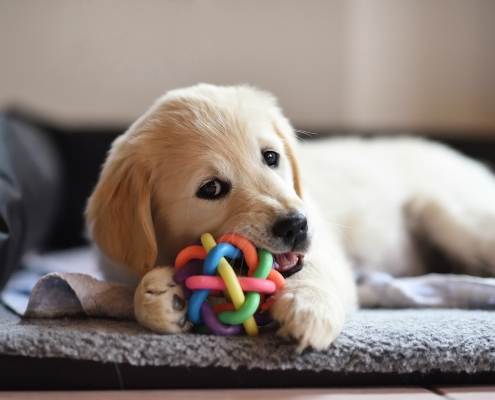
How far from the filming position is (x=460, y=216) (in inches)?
96.1

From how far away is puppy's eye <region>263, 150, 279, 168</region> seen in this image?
1.72 metres

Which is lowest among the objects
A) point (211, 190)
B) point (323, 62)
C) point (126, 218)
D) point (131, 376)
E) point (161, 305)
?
point (131, 376)

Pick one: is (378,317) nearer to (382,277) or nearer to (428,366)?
(428,366)

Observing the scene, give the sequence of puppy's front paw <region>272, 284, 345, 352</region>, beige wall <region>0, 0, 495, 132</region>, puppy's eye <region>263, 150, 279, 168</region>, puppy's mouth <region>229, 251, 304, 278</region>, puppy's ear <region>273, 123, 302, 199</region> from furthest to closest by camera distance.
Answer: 1. beige wall <region>0, 0, 495, 132</region>
2. puppy's ear <region>273, 123, 302, 199</region>
3. puppy's eye <region>263, 150, 279, 168</region>
4. puppy's mouth <region>229, 251, 304, 278</region>
5. puppy's front paw <region>272, 284, 345, 352</region>

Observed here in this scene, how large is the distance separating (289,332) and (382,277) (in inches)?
38.3

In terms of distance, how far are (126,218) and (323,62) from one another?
101 inches

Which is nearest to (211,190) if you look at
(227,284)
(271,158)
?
(271,158)

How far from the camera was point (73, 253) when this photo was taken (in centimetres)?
315

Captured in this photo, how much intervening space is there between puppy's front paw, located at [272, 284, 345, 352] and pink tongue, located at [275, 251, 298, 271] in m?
0.16

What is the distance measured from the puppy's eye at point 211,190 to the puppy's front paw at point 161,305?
0.95 feet

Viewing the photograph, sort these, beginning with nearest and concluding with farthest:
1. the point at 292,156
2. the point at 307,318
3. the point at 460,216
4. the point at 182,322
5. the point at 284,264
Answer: the point at 307,318 → the point at 182,322 → the point at 284,264 → the point at 292,156 → the point at 460,216

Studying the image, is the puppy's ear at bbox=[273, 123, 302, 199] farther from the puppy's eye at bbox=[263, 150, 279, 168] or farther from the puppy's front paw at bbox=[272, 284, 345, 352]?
the puppy's front paw at bbox=[272, 284, 345, 352]

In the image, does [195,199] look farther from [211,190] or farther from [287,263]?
[287,263]

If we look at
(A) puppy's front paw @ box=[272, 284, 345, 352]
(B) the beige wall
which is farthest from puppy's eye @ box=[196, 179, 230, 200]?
(B) the beige wall
